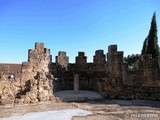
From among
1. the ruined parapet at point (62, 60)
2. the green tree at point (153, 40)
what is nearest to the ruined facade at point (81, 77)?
the ruined parapet at point (62, 60)

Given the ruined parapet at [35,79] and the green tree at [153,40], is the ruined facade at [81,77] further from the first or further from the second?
the green tree at [153,40]

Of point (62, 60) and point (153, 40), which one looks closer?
point (62, 60)

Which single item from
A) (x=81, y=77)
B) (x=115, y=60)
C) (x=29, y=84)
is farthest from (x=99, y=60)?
(x=29, y=84)

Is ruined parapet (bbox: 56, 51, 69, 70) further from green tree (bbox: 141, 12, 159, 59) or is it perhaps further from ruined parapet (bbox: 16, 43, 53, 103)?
green tree (bbox: 141, 12, 159, 59)

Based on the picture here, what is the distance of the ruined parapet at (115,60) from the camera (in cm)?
1431

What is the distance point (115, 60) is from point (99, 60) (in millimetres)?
2614

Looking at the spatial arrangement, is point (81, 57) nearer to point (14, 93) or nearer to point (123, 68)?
point (123, 68)

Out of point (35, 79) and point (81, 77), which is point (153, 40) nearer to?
point (81, 77)

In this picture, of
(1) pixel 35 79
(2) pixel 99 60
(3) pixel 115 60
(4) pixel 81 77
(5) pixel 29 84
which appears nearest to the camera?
(5) pixel 29 84

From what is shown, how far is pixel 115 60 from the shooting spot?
1444cm

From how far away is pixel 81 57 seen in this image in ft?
57.6

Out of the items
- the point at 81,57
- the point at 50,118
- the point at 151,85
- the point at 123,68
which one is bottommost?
the point at 50,118

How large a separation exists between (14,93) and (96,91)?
7.03 meters

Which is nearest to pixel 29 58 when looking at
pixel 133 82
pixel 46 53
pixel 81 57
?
pixel 46 53
